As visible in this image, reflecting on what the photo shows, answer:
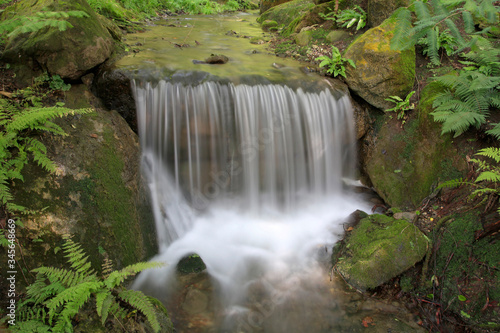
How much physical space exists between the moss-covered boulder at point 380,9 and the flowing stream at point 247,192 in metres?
2.84

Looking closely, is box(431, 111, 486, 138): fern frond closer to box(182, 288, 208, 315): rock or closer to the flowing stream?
the flowing stream

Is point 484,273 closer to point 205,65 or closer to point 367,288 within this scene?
point 367,288

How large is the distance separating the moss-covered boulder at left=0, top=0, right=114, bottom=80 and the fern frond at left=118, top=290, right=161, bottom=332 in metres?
3.82

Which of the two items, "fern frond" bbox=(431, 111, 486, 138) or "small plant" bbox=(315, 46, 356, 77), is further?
"small plant" bbox=(315, 46, 356, 77)

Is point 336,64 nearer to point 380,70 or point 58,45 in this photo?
point 380,70

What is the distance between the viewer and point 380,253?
14.3ft

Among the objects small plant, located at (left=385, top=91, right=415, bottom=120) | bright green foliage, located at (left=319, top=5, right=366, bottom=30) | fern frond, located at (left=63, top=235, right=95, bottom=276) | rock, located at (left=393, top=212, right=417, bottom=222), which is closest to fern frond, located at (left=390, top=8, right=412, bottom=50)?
rock, located at (left=393, top=212, right=417, bottom=222)

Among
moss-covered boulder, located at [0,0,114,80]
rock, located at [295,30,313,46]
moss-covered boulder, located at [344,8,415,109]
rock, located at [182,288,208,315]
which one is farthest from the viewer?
rock, located at [295,30,313,46]

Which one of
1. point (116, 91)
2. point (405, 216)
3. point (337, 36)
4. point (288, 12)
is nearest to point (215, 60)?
point (116, 91)

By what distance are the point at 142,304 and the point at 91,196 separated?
5.89 feet

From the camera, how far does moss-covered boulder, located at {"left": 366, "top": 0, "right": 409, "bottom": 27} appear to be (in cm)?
753

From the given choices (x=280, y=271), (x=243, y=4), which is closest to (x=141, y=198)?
(x=280, y=271)

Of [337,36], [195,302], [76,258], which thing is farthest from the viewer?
[337,36]

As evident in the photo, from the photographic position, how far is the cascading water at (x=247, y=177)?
5.00m
